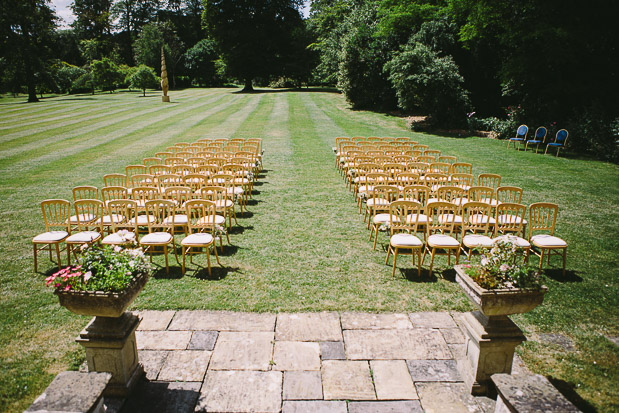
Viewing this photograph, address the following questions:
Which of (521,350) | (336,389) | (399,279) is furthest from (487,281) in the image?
(399,279)

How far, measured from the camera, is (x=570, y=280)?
259 inches

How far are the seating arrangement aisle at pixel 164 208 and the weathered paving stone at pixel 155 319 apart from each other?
113cm

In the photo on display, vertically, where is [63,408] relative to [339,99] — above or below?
below

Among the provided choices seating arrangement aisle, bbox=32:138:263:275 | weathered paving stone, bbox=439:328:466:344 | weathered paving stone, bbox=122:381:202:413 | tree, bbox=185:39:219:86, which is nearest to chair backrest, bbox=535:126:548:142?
seating arrangement aisle, bbox=32:138:263:275

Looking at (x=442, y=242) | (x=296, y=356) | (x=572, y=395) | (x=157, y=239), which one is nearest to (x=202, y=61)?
(x=157, y=239)

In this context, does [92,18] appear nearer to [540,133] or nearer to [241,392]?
[540,133]

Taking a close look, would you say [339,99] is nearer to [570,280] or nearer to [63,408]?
[570,280]

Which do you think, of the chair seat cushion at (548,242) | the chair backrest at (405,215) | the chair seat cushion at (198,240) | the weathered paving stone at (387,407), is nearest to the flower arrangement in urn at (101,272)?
the chair seat cushion at (198,240)

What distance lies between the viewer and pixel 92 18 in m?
70.2

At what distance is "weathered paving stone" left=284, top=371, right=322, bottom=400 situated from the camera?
13.1ft

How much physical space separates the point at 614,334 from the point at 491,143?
17319mm

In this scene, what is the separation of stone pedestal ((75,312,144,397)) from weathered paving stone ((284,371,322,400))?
1679 millimetres

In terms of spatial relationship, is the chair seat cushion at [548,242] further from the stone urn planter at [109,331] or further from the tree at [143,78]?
the tree at [143,78]

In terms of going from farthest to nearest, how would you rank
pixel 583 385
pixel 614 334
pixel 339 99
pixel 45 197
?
1. pixel 339 99
2. pixel 45 197
3. pixel 614 334
4. pixel 583 385
